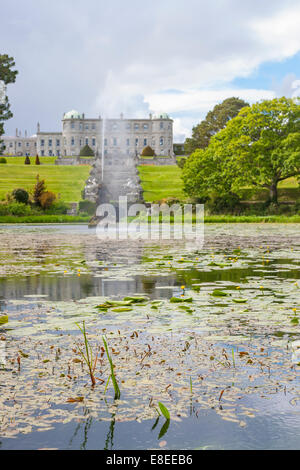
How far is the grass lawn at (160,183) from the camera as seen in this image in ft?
186

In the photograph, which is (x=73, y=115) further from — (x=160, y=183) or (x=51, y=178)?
(x=160, y=183)

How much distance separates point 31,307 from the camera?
6.57 metres

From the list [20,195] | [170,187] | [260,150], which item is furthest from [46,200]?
[170,187]

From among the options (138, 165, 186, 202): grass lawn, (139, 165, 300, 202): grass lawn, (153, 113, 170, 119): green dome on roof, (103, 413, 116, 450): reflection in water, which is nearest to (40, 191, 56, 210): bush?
(139, 165, 300, 202): grass lawn

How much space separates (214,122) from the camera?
7738 centimetres

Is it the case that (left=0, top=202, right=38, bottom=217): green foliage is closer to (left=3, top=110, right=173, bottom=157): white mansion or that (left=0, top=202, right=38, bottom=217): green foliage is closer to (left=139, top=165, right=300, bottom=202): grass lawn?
(left=139, top=165, right=300, bottom=202): grass lawn

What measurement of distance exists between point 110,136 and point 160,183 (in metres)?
79.8

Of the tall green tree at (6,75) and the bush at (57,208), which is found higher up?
the tall green tree at (6,75)

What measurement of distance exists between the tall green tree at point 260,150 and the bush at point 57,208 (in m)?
12.4

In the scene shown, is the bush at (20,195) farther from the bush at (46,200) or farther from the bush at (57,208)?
the bush at (57,208)

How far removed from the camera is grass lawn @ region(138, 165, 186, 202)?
186 ft

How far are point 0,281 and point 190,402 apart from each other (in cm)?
649

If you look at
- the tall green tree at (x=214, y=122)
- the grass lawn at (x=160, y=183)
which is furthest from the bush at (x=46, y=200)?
the tall green tree at (x=214, y=122)
